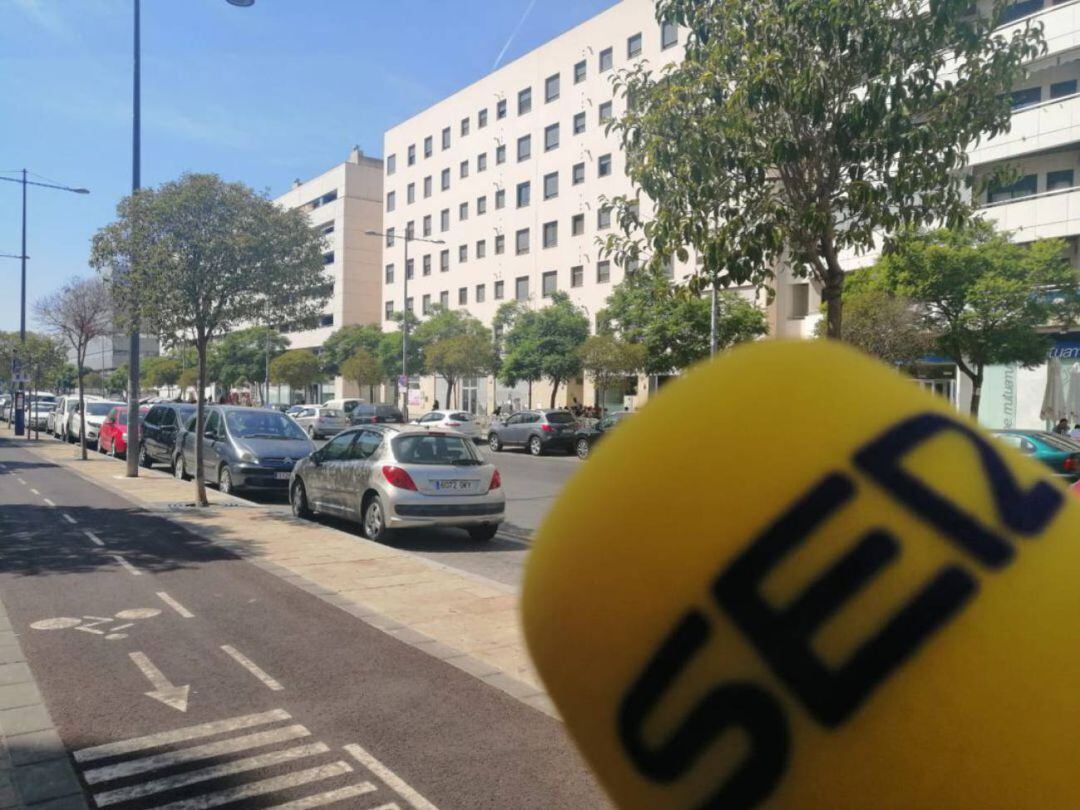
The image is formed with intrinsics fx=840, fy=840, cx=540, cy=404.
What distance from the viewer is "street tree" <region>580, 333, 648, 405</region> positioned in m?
29.8

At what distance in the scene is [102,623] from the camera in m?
6.26

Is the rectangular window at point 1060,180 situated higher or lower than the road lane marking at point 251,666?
higher

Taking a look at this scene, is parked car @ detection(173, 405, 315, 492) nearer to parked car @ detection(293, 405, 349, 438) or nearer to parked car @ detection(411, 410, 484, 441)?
parked car @ detection(411, 410, 484, 441)

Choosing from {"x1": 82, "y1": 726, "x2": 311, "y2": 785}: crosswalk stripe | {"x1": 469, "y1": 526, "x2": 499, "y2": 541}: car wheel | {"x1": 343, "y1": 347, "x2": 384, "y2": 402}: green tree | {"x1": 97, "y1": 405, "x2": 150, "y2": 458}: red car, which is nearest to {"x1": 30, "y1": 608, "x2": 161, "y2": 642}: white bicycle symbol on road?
{"x1": 82, "y1": 726, "x2": 311, "y2": 785}: crosswalk stripe

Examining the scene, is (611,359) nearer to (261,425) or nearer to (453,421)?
(453,421)

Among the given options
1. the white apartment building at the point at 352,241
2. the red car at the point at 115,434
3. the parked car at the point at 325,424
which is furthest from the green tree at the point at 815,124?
the white apartment building at the point at 352,241

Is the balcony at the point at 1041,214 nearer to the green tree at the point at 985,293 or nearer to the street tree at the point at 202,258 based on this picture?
the green tree at the point at 985,293

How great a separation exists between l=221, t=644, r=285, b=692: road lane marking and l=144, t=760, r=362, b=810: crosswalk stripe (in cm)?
115

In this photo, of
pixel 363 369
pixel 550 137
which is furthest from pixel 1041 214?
pixel 363 369

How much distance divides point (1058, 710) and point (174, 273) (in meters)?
12.4

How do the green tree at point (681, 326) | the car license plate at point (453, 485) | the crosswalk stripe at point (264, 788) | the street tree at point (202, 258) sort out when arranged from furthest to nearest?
the green tree at point (681, 326), the street tree at point (202, 258), the car license plate at point (453, 485), the crosswalk stripe at point (264, 788)

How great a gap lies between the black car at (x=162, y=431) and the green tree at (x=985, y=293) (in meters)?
16.2

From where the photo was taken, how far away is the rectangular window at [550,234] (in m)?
46.8

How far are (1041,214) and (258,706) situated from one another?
86.6ft
